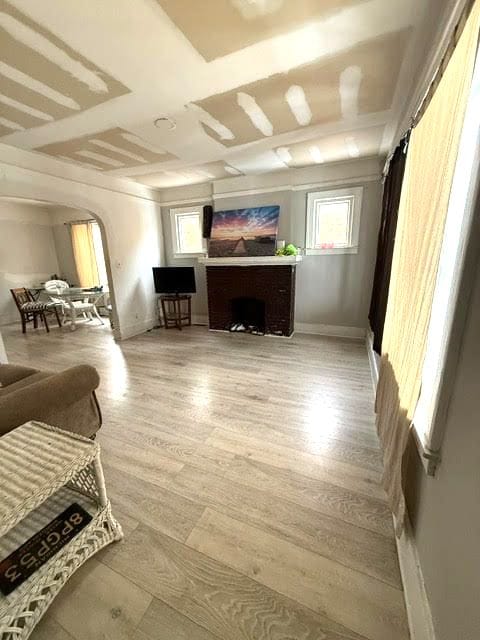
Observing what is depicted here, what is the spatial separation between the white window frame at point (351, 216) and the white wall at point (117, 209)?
293 cm

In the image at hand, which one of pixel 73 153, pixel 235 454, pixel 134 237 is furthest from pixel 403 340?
pixel 134 237

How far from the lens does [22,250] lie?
5941 mm

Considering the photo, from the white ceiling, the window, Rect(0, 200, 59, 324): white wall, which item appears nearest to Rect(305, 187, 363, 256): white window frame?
the white ceiling

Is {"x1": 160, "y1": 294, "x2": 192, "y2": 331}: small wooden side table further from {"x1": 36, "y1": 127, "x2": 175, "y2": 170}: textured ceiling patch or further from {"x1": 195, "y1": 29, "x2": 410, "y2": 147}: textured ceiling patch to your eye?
{"x1": 195, "y1": 29, "x2": 410, "y2": 147}: textured ceiling patch

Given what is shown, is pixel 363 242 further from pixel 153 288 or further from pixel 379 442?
pixel 153 288

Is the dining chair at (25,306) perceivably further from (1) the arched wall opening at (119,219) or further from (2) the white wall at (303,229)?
(2) the white wall at (303,229)

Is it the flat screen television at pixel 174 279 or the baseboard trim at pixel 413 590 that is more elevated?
the flat screen television at pixel 174 279

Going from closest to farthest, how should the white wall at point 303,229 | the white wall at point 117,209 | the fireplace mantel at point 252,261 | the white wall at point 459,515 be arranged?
the white wall at point 459,515
the white wall at point 117,209
the white wall at point 303,229
the fireplace mantel at point 252,261

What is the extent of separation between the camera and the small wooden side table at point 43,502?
2.95ft

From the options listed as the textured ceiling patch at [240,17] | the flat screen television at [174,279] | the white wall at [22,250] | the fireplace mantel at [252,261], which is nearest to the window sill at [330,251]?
the fireplace mantel at [252,261]

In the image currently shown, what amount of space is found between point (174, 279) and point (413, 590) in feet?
15.1

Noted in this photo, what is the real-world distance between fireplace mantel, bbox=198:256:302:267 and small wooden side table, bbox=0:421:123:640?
3.33 meters

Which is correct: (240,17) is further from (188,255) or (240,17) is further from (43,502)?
(188,255)

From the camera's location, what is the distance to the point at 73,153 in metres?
3.09
